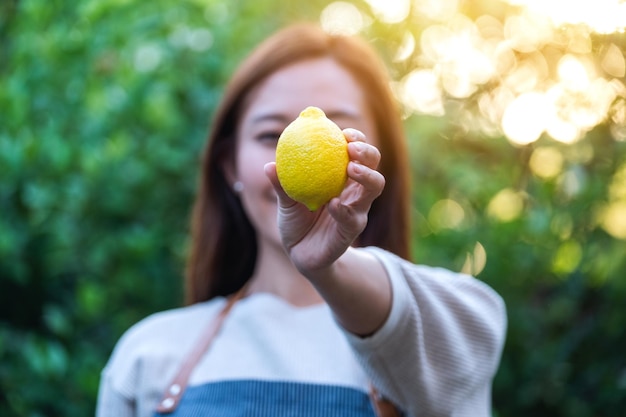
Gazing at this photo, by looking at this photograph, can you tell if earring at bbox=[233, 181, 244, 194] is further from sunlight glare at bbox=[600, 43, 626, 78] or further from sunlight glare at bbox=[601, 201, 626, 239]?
sunlight glare at bbox=[601, 201, 626, 239]

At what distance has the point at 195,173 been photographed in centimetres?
303

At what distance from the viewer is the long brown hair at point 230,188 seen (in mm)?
2215

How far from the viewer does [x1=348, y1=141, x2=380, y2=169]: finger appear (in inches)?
49.8

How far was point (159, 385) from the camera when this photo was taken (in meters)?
2.05

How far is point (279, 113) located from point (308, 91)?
91 mm

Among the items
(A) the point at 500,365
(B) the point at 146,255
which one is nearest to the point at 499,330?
(A) the point at 500,365

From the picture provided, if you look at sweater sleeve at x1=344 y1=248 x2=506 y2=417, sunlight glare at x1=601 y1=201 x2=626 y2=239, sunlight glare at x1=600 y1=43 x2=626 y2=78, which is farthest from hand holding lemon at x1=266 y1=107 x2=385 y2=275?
sunlight glare at x1=601 y1=201 x2=626 y2=239

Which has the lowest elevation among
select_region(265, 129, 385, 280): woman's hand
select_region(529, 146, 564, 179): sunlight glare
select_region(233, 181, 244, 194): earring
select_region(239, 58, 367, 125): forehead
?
select_region(529, 146, 564, 179): sunlight glare

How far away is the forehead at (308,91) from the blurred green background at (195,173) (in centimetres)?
57

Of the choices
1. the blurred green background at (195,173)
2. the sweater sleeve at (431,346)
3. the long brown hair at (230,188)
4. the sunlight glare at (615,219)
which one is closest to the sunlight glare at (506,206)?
the blurred green background at (195,173)

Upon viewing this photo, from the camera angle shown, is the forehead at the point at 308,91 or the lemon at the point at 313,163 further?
the forehead at the point at 308,91

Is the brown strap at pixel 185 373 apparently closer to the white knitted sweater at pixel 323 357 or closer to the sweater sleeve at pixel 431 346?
the white knitted sweater at pixel 323 357

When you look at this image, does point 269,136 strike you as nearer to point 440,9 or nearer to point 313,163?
point 313,163

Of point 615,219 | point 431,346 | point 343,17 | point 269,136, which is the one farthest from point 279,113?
point 343,17
